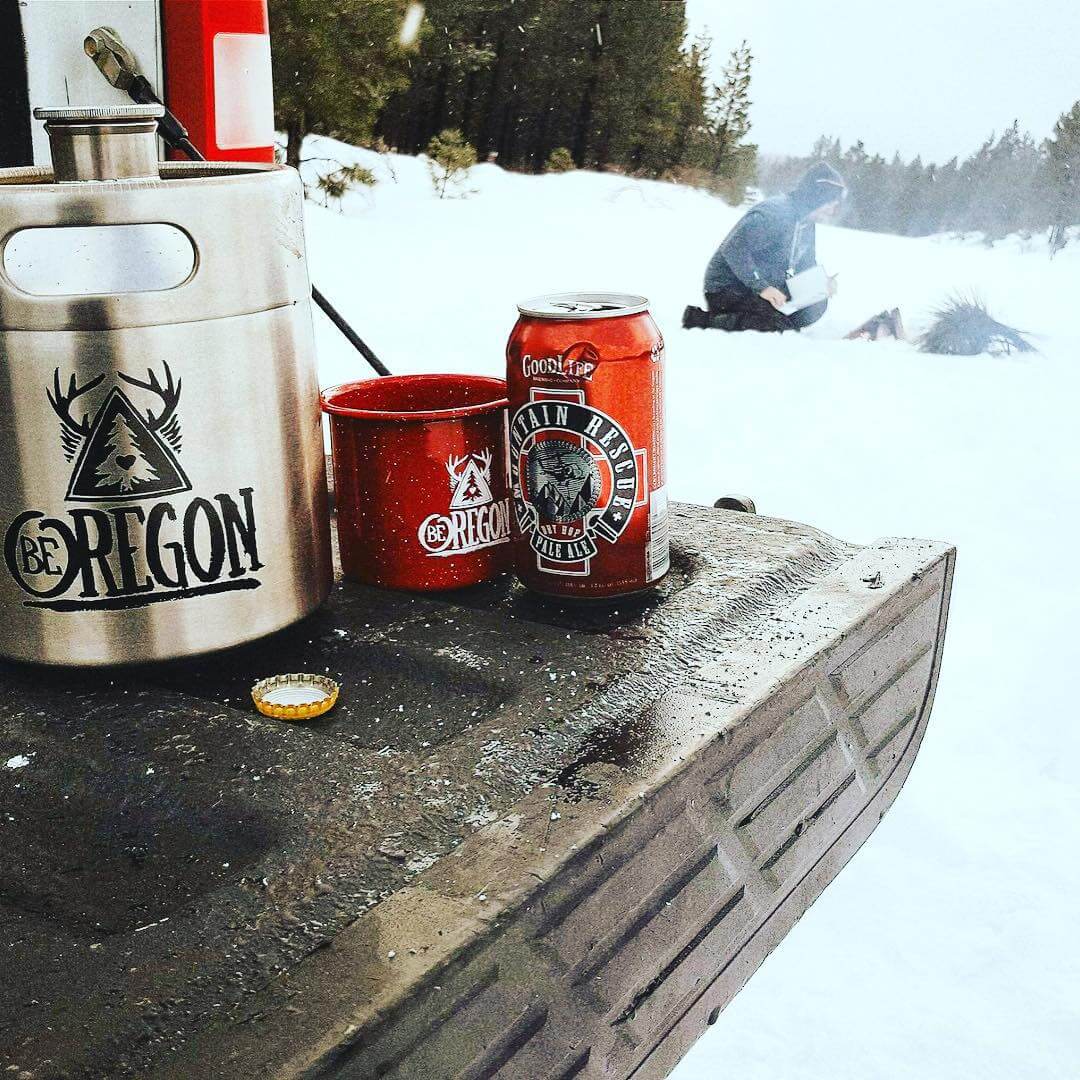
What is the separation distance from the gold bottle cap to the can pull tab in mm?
347

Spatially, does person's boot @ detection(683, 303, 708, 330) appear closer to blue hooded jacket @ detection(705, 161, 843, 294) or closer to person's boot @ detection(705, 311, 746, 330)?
person's boot @ detection(705, 311, 746, 330)

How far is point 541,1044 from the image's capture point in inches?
24.3

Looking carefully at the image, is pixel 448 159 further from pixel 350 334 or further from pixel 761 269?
pixel 350 334

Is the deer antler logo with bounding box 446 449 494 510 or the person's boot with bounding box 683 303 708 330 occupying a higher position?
the deer antler logo with bounding box 446 449 494 510

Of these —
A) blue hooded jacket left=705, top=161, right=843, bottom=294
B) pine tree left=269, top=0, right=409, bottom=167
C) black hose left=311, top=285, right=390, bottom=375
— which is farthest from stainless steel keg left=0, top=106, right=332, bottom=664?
pine tree left=269, top=0, right=409, bottom=167

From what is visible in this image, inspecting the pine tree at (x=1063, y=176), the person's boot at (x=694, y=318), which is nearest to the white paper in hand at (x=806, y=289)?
the person's boot at (x=694, y=318)

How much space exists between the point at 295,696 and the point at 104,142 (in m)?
0.39

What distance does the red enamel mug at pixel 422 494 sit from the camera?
0.96m

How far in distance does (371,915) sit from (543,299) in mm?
525

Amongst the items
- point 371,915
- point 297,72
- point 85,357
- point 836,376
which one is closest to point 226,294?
point 85,357

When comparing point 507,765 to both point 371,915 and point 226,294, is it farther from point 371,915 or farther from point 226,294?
point 226,294

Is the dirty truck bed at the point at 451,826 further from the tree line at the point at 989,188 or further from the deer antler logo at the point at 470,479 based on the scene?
the tree line at the point at 989,188

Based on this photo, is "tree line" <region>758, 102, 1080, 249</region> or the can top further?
"tree line" <region>758, 102, 1080, 249</region>

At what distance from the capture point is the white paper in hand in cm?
542
